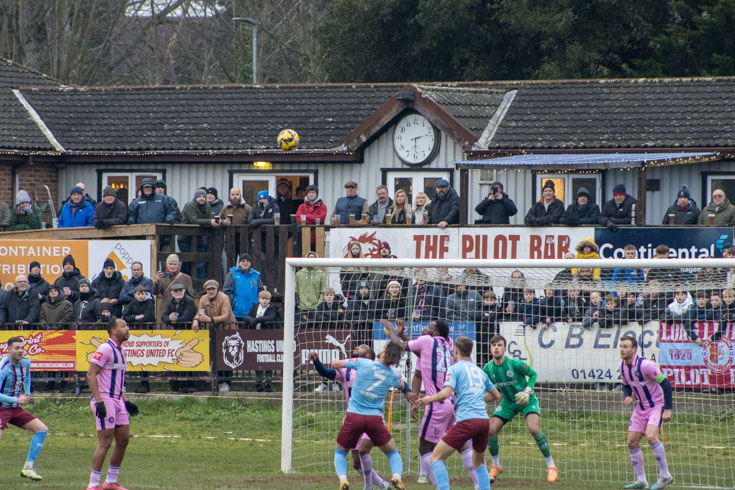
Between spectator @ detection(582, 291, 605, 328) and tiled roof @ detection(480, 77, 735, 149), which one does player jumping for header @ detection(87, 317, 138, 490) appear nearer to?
spectator @ detection(582, 291, 605, 328)

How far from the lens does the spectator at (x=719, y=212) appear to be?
61.7 feet

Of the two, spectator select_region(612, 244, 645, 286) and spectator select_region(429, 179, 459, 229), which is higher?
spectator select_region(429, 179, 459, 229)

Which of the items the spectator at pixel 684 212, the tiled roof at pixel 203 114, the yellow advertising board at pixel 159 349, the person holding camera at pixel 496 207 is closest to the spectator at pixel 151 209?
the yellow advertising board at pixel 159 349

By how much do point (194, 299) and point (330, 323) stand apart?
175 inches

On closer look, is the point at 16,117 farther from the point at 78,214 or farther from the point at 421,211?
the point at 421,211

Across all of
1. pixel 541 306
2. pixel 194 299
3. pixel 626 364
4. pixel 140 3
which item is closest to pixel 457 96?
pixel 194 299

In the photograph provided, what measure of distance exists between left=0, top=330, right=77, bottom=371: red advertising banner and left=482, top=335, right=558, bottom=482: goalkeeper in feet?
27.1

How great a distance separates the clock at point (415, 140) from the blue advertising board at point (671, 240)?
209 inches

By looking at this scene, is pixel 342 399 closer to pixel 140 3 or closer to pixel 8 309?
pixel 8 309

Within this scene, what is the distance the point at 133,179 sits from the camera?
998 inches

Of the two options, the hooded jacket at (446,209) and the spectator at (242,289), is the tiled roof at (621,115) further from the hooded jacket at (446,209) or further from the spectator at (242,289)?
the spectator at (242,289)

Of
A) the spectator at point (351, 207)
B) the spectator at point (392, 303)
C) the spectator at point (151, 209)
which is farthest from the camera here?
the spectator at point (151, 209)

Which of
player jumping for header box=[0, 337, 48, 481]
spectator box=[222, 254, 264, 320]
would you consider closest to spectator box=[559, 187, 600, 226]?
spectator box=[222, 254, 264, 320]

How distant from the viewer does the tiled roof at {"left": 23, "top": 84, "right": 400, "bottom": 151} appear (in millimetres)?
24906
